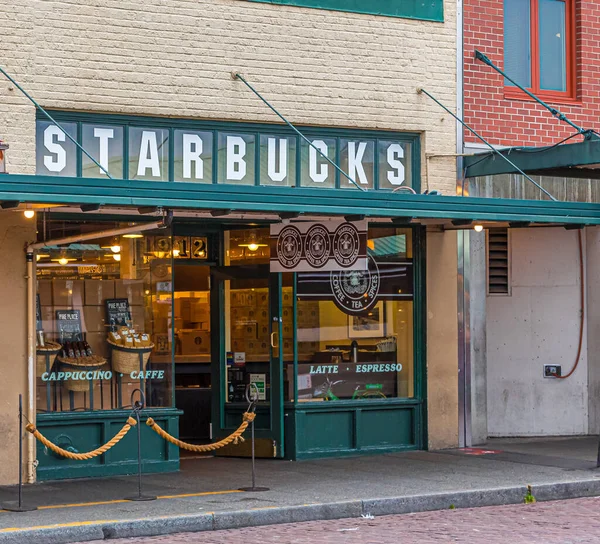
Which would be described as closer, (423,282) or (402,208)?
(402,208)

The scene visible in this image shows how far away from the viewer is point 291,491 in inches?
477

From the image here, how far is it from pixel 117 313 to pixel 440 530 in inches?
195

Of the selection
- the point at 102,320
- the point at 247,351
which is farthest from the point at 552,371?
the point at 102,320

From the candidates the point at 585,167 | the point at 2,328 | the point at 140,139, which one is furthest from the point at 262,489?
the point at 585,167

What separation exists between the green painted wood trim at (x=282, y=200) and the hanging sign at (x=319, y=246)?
109cm

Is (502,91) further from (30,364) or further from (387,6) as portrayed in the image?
(30,364)

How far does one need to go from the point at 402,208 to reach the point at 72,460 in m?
4.66

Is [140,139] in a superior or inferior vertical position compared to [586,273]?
superior

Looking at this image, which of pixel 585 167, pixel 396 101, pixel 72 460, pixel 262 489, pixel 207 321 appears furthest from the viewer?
pixel 207 321

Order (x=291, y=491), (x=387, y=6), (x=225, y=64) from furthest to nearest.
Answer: (x=387, y=6), (x=225, y=64), (x=291, y=491)

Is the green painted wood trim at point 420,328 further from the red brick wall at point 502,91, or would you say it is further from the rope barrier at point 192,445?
the rope barrier at point 192,445

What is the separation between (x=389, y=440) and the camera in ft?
50.2

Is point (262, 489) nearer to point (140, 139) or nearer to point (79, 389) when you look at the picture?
point (79, 389)

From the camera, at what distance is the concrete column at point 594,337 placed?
17.3 metres
